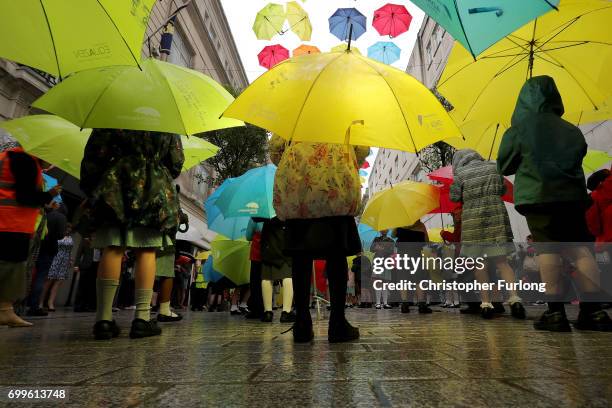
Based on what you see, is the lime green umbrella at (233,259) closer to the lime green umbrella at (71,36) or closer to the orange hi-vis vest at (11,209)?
the orange hi-vis vest at (11,209)

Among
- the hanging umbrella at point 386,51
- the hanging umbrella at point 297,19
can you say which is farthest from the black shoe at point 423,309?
the hanging umbrella at point 386,51

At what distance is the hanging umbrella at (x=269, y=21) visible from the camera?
41.7ft

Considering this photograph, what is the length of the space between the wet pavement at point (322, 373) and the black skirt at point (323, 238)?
24.2 inches

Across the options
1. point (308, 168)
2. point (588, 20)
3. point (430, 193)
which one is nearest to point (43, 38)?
point (308, 168)

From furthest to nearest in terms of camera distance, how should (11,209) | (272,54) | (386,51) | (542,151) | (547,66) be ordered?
1. (386,51)
2. (272,54)
3. (547,66)
4. (11,209)
5. (542,151)

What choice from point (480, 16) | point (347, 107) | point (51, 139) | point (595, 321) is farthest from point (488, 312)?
point (51, 139)

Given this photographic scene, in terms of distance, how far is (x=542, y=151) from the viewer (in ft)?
10.6

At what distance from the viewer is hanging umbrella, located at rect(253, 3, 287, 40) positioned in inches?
500

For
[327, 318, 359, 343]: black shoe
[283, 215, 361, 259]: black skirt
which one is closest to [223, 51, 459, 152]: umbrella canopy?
[283, 215, 361, 259]: black skirt

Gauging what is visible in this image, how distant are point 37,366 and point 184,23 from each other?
21621 millimetres

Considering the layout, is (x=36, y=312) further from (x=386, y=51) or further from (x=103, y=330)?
(x=386, y=51)

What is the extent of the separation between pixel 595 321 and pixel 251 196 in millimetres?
3875

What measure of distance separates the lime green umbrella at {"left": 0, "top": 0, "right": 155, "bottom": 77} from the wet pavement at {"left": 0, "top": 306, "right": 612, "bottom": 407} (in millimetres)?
1701

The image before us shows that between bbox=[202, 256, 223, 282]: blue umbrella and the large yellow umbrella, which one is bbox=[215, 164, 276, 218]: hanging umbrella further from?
the large yellow umbrella
